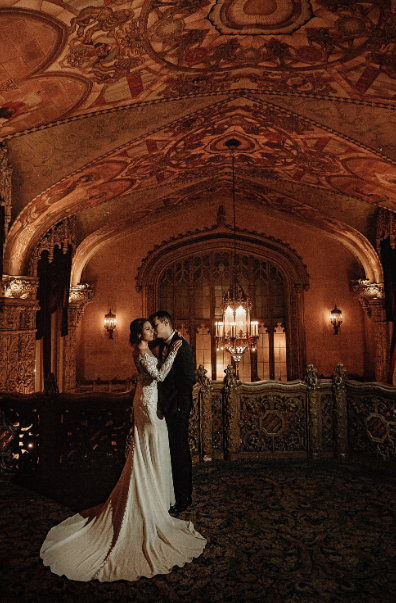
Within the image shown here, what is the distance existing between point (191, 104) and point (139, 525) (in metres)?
5.10

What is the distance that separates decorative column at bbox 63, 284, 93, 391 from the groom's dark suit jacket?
6.47 m

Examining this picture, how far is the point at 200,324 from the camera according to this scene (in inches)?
440

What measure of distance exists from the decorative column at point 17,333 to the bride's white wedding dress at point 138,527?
3.81 m

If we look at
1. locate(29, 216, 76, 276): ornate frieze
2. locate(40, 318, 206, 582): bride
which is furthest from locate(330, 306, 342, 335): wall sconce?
locate(40, 318, 206, 582): bride

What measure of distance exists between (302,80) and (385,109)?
113cm

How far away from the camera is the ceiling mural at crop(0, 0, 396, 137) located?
371 centimetres

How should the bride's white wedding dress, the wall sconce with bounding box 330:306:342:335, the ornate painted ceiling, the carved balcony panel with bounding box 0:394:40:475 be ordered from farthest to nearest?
the wall sconce with bounding box 330:306:342:335 < the carved balcony panel with bounding box 0:394:40:475 < the ornate painted ceiling < the bride's white wedding dress

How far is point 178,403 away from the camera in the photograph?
3736 mm

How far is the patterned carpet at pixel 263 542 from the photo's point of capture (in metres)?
2.72

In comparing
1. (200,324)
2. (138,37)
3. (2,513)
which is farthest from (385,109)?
(200,324)

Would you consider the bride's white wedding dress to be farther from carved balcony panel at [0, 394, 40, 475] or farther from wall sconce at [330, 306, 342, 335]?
wall sconce at [330, 306, 342, 335]

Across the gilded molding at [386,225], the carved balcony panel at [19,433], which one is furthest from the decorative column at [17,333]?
the gilded molding at [386,225]

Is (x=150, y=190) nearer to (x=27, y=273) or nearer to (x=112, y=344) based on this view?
(x=27, y=273)

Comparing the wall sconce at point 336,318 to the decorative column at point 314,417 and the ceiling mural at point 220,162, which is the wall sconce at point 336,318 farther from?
the decorative column at point 314,417
